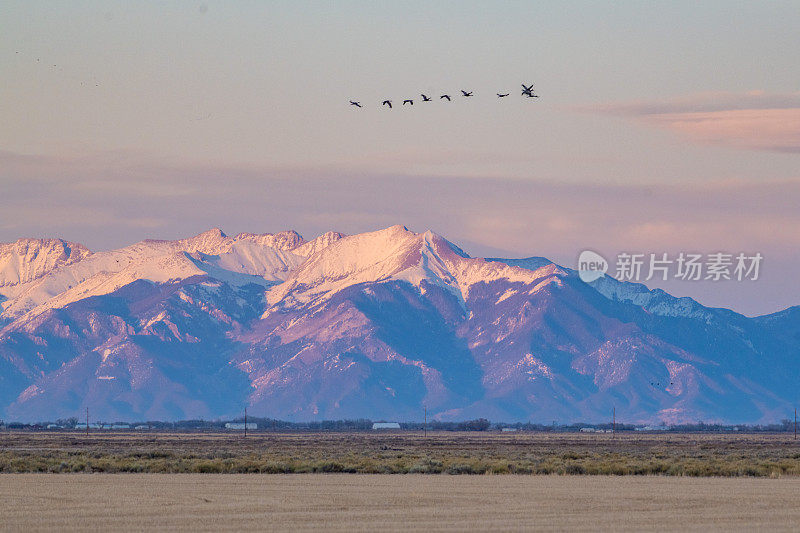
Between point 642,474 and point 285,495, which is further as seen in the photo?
point 642,474

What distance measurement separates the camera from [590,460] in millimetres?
79500

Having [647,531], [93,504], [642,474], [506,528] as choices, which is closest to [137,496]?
[93,504]

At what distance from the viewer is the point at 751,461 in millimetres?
78688

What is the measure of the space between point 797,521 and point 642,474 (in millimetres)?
25447

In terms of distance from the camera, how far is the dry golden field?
42.1 m

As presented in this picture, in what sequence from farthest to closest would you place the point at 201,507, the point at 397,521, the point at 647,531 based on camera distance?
the point at 201,507
the point at 397,521
the point at 647,531

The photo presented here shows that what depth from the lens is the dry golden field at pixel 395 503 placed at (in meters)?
42.1

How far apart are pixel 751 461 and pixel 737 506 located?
31.9m

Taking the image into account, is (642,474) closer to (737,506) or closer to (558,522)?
(737,506)

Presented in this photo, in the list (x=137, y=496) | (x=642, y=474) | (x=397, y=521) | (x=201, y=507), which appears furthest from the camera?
(x=642, y=474)

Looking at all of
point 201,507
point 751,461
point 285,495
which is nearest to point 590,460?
point 751,461

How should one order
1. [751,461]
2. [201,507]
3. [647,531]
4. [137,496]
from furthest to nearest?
[751,461]
[137,496]
[201,507]
[647,531]

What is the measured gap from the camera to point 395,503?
49.0 m

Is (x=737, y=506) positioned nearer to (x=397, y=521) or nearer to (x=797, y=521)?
(x=797, y=521)
